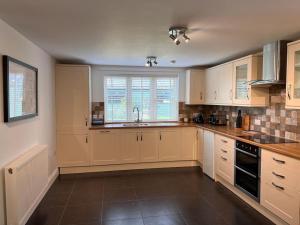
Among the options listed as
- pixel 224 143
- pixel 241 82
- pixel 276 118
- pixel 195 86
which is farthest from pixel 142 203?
pixel 195 86

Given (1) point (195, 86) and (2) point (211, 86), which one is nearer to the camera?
(2) point (211, 86)

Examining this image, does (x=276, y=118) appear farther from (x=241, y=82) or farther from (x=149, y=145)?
(x=149, y=145)

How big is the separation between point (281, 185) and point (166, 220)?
1334mm

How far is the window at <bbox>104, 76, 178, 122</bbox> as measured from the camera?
5.18 metres

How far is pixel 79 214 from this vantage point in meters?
2.92

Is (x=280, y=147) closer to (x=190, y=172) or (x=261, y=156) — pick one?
(x=261, y=156)

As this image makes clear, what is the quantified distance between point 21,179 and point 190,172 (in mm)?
3091

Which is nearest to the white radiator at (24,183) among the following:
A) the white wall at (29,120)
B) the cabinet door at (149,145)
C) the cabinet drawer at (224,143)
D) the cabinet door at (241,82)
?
the white wall at (29,120)

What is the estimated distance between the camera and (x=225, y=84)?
165 inches

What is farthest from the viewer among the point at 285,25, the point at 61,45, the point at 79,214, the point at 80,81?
the point at 80,81

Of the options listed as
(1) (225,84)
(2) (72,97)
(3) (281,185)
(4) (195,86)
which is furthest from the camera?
(4) (195,86)

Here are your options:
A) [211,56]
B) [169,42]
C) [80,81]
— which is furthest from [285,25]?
[80,81]

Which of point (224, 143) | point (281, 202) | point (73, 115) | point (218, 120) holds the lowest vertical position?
point (281, 202)

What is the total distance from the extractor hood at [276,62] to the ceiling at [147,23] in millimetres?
111
